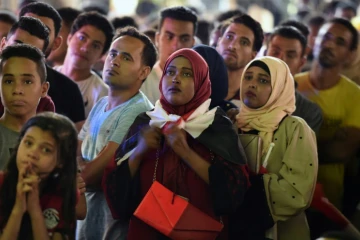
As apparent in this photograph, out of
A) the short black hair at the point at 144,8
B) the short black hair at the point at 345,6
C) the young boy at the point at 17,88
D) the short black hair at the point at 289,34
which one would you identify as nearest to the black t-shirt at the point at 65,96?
the young boy at the point at 17,88

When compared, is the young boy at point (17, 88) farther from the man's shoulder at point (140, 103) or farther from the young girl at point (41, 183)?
the man's shoulder at point (140, 103)

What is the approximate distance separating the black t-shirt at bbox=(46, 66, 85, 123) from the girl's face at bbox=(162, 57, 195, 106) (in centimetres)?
113

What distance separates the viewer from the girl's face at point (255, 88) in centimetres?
565

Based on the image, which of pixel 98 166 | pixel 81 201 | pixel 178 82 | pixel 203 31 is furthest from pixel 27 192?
pixel 203 31

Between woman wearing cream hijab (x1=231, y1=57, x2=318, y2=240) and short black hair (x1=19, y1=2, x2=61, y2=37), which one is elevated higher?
short black hair (x1=19, y1=2, x2=61, y2=37)

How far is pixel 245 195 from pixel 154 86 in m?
1.78

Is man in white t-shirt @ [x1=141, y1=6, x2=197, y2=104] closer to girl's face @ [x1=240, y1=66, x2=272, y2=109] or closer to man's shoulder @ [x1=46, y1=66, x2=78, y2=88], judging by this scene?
man's shoulder @ [x1=46, y1=66, x2=78, y2=88]

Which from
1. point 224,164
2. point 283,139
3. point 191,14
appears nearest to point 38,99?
point 224,164

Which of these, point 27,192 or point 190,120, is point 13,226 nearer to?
point 27,192

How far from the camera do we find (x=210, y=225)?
5.01 meters

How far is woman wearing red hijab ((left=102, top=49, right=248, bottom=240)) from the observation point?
16.4 feet

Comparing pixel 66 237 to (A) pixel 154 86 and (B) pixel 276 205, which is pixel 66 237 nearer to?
(B) pixel 276 205

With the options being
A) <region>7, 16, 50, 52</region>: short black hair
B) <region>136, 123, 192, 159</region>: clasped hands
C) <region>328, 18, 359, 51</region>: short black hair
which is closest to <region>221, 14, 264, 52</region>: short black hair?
<region>328, 18, 359, 51</region>: short black hair

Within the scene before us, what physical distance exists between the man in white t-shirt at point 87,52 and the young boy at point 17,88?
1607 millimetres
